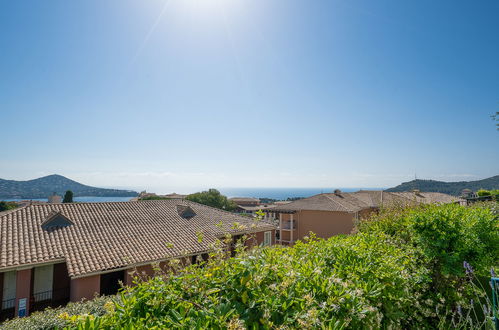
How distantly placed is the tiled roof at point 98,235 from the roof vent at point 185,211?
1.38ft

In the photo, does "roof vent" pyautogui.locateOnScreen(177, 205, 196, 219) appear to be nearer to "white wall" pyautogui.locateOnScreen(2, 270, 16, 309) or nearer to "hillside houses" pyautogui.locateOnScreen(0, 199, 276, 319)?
"hillside houses" pyautogui.locateOnScreen(0, 199, 276, 319)

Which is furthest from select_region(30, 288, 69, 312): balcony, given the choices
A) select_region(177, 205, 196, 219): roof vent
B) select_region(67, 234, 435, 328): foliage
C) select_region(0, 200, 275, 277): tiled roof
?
select_region(67, 234, 435, 328): foliage

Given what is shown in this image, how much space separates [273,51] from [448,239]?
10.6 meters

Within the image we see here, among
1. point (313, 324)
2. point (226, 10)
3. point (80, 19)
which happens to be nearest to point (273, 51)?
point (226, 10)

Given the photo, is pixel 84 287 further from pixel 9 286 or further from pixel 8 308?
pixel 8 308

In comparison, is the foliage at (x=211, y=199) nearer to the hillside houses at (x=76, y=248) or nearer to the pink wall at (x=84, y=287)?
the hillside houses at (x=76, y=248)

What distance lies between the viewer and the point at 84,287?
11547mm

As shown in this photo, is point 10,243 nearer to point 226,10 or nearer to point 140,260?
point 140,260

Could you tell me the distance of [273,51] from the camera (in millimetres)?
12258

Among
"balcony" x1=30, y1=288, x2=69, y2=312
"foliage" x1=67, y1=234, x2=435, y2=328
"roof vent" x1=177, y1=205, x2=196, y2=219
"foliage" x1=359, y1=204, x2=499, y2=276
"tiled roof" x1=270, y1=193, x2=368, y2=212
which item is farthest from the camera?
"tiled roof" x1=270, y1=193, x2=368, y2=212

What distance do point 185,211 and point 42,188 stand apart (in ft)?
698

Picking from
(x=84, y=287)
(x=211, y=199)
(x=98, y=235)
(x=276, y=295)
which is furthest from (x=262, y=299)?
(x=211, y=199)

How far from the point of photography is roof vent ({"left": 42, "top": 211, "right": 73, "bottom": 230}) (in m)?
14.0

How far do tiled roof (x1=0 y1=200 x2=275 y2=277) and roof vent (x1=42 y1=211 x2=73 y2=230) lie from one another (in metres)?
0.20
